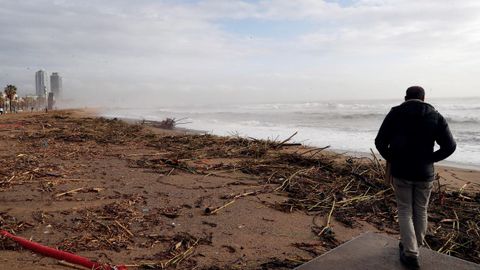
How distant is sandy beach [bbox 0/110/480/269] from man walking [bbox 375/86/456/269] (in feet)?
3.76

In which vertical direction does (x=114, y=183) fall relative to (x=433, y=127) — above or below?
below

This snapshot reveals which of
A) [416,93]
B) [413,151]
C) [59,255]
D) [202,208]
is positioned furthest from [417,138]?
[59,255]

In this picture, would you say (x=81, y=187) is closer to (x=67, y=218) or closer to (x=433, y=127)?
(x=67, y=218)

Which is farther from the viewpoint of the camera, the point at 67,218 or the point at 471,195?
the point at 471,195

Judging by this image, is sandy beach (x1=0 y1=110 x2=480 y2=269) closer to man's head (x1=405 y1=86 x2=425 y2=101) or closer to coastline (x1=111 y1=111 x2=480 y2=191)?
coastline (x1=111 y1=111 x2=480 y2=191)

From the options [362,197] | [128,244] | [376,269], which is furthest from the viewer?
[362,197]

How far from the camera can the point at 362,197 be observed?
6.48 metres

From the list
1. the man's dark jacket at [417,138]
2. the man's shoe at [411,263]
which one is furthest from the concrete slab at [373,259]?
the man's dark jacket at [417,138]

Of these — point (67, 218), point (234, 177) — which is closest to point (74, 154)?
point (234, 177)

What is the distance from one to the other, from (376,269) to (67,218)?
12.9 ft

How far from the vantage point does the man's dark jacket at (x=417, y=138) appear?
3.66m

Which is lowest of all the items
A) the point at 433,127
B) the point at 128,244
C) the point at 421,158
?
the point at 128,244

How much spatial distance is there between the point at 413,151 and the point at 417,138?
0.13 metres

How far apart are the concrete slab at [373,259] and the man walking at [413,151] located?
16cm
